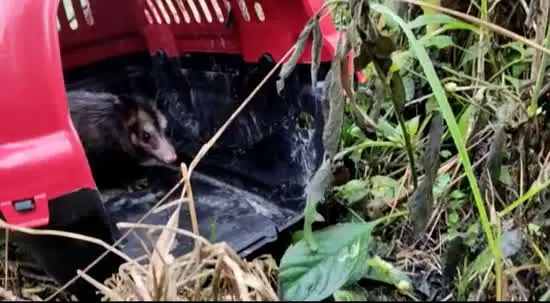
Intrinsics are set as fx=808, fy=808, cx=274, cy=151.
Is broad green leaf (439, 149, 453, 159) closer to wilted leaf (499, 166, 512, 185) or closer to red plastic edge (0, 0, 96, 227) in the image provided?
wilted leaf (499, 166, 512, 185)

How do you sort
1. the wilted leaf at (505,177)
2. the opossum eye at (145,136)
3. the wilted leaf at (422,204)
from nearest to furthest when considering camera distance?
the wilted leaf at (422,204) → the wilted leaf at (505,177) → the opossum eye at (145,136)

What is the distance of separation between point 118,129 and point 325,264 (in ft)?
4.27

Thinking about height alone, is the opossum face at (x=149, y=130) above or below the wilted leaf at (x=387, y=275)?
below

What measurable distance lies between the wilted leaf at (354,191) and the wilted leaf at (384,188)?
2 centimetres

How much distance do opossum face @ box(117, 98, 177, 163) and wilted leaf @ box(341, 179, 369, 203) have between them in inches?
29.9

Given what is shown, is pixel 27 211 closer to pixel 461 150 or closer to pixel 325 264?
pixel 325 264

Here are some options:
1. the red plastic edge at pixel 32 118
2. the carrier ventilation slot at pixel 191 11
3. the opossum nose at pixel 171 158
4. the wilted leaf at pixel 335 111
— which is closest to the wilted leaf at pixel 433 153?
the wilted leaf at pixel 335 111

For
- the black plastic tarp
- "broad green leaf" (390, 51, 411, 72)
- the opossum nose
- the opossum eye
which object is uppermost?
"broad green leaf" (390, 51, 411, 72)

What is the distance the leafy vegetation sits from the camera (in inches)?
40.5

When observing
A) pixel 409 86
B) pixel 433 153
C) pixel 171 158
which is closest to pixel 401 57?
pixel 409 86

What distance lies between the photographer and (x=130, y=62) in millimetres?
2156

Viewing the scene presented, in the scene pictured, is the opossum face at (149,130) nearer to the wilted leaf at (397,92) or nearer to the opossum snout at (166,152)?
the opossum snout at (166,152)

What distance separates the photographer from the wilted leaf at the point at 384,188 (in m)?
1.35

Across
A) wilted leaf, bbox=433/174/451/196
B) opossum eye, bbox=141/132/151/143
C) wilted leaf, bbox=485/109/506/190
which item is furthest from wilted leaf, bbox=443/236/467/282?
opossum eye, bbox=141/132/151/143
